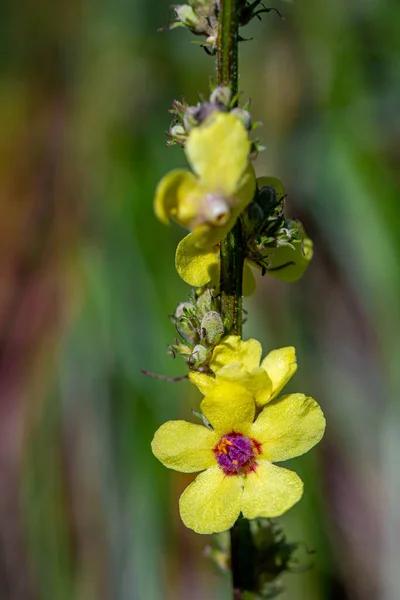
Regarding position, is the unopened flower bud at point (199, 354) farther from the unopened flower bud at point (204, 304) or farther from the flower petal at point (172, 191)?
the flower petal at point (172, 191)

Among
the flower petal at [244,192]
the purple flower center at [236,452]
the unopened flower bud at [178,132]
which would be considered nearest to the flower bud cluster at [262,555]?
the purple flower center at [236,452]

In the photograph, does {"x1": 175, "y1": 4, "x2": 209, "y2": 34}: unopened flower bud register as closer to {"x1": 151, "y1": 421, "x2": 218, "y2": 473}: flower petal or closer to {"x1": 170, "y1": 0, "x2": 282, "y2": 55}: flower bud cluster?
{"x1": 170, "y1": 0, "x2": 282, "y2": 55}: flower bud cluster

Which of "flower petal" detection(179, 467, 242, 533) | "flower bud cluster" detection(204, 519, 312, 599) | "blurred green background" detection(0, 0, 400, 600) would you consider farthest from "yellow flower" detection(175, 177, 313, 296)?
"blurred green background" detection(0, 0, 400, 600)

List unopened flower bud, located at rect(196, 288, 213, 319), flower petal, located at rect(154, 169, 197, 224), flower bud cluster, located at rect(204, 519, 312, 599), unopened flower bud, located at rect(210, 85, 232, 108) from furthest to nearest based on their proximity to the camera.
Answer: flower bud cluster, located at rect(204, 519, 312, 599)
unopened flower bud, located at rect(196, 288, 213, 319)
unopened flower bud, located at rect(210, 85, 232, 108)
flower petal, located at rect(154, 169, 197, 224)

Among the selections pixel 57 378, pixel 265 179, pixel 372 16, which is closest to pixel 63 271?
pixel 57 378

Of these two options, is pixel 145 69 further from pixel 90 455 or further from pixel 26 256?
pixel 90 455
